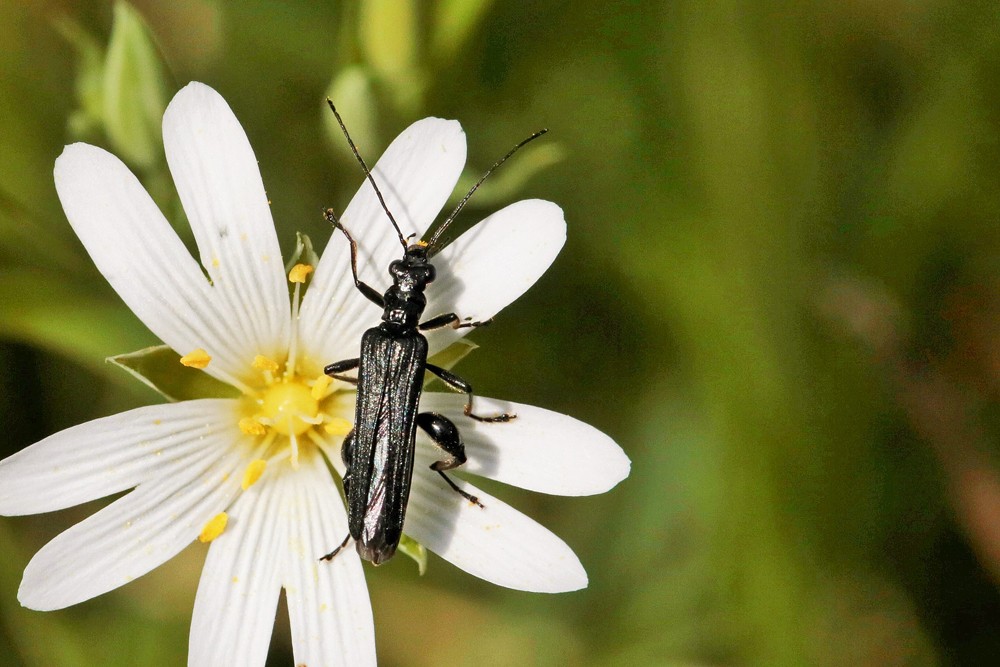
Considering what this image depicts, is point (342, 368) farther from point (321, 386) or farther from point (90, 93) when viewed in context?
point (90, 93)

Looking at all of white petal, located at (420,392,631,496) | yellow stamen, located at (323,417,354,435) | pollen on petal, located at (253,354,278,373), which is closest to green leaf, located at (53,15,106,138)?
pollen on petal, located at (253,354,278,373)

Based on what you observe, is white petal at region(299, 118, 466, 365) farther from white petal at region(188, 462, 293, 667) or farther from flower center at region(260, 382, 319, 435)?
white petal at region(188, 462, 293, 667)

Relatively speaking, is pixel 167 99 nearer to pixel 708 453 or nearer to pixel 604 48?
pixel 604 48

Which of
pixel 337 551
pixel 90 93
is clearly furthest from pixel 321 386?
pixel 90 93

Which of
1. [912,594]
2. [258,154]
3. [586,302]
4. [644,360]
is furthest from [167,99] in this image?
[912,594]

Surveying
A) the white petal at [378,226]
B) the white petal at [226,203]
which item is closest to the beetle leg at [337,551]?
the white petal at [378,226]
